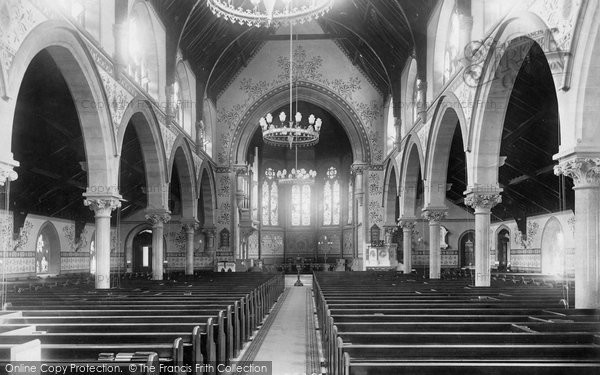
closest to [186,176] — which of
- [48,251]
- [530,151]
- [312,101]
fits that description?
[48,251]

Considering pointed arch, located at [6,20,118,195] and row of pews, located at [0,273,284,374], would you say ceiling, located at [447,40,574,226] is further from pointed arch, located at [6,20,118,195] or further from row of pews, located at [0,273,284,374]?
pointed arch, located at [6,20,118,195]

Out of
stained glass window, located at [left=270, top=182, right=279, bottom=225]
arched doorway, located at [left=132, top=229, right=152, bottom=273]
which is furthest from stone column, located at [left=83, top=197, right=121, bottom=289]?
stained glass window, located at [left=270, top=182, right=279, bottom=225]

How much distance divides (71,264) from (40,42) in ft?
52.7

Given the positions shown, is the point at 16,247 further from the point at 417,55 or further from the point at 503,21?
the point at 503,21

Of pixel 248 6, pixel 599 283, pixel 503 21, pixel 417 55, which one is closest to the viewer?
pixel 599 283

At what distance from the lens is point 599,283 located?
812 cm

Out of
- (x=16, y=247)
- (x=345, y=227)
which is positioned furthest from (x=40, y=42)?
(x=345, y=227)

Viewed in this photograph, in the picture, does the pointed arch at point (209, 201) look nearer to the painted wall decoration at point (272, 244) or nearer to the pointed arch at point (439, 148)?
the painted wall decoration at point (272, 244)

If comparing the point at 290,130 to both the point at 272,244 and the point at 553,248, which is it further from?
the point at 272,244

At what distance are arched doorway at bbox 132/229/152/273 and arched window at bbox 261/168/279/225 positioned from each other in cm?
951

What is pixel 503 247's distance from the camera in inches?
1082

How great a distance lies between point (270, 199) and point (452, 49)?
24164 mm

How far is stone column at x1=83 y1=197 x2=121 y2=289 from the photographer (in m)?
13.4

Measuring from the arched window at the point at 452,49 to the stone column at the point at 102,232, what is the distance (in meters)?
9.65
